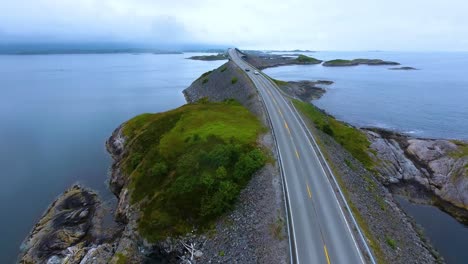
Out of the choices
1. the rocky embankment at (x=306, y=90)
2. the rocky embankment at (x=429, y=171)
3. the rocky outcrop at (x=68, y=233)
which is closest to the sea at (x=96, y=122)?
the rocky outcrop at (x=68, y=233)

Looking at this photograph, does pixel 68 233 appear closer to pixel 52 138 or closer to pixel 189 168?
pixel 189 168

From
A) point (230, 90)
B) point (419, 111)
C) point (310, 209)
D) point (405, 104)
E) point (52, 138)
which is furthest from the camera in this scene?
point (405, 104)

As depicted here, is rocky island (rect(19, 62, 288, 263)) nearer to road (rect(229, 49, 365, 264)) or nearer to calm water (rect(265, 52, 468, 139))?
road (rect(229, 49, 365, 264))

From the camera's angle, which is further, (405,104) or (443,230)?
(405,104)

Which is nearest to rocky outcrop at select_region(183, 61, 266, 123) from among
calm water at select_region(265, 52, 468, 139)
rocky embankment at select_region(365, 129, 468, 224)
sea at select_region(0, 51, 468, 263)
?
sea at select_region(0, 51, 468, 263)

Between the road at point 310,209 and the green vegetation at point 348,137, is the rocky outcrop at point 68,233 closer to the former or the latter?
the road at point 310,209

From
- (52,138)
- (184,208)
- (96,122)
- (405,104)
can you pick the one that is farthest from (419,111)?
Answer: (52,138)

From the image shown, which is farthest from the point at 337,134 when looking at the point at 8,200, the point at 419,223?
the point at 8,200
